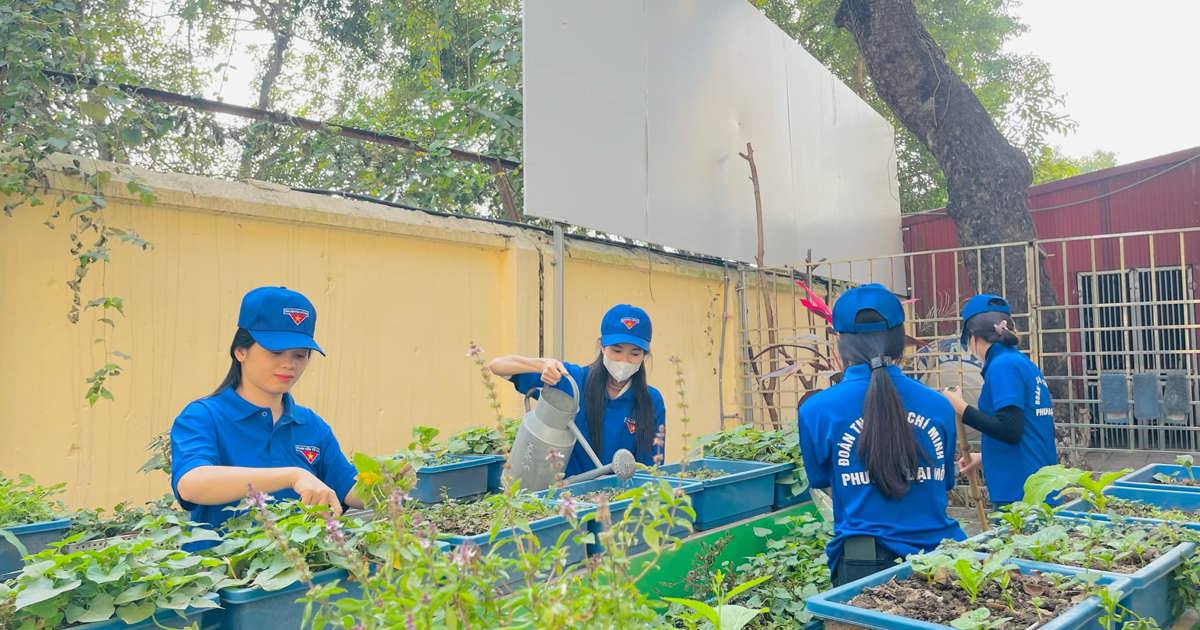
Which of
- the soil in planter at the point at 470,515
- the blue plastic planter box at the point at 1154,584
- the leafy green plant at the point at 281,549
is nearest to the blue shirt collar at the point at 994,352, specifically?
the blue plastic planter box at the point at 1154,584

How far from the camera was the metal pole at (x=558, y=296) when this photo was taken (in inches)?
181

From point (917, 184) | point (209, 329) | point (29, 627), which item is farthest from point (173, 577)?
point (917, 184)

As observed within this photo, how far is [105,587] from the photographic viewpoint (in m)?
1.19

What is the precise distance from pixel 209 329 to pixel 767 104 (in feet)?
17.1

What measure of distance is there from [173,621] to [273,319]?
2.83 ft

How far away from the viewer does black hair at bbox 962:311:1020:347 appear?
313cm

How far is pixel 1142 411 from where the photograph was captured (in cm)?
482

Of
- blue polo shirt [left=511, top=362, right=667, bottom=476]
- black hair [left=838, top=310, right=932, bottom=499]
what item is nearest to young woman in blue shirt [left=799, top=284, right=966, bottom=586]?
black hair [left=838, top=310, right=932, bottom=499]

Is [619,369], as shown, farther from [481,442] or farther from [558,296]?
[558,296]

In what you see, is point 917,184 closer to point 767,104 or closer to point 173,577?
point 767,104

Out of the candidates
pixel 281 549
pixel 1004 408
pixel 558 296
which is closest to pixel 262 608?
pixel 281 549

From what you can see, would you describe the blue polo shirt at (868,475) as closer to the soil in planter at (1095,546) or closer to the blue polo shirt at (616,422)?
the soil in planter at (1095,546)

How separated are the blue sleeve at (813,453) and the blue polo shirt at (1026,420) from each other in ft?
3.79

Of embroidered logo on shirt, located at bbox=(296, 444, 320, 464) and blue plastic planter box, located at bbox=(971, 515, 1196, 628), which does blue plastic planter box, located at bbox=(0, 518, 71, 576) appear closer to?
embroidered logo on shirt, located at bbox=(296, 444, 320, 464)
